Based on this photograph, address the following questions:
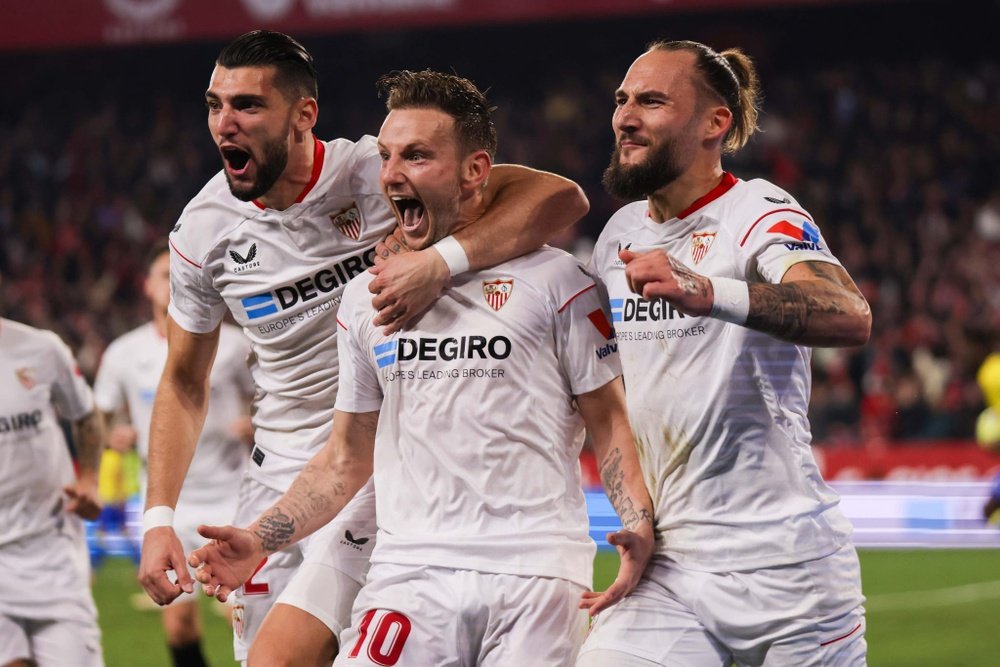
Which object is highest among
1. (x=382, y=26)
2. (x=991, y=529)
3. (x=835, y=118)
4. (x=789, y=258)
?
(x=382, y=26)

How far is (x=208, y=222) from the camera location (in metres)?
4.90

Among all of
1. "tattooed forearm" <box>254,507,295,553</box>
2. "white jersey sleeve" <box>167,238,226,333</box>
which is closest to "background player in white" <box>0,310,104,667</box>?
"white jersey sleeve" <box>167,238,226,333</box>

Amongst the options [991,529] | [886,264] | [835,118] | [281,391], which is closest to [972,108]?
[835,118]

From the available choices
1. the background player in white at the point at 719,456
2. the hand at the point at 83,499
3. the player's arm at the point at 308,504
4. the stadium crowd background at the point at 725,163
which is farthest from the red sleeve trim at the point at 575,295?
the stadium crowd background at the point at 725,163

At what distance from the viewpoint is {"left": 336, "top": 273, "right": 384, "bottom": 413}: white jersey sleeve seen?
4234mm

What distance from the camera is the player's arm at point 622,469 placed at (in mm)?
3943

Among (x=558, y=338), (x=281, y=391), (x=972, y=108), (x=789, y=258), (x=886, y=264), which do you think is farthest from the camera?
(x=972, y=108)

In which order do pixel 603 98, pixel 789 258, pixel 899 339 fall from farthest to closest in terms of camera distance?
pixel 603 98
pixel 899 339
pixel 789 258

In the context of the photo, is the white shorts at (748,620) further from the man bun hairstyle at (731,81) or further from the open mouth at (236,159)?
the open mouth at (236,159)

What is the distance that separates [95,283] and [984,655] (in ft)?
48.8

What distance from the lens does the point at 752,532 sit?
399cm

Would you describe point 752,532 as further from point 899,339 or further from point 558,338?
point 899,339

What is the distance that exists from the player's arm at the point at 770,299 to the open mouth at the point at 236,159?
156 centimetres

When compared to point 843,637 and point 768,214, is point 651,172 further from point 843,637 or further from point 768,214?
point 843,637
